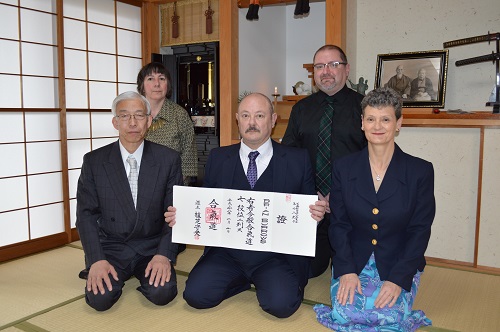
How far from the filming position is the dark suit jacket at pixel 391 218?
2205 millimetres

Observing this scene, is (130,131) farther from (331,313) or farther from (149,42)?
(149,42)

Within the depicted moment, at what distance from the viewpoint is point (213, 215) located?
8.24 feet

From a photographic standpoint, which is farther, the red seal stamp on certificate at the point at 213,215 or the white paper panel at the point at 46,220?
the white paper panel at the point at 46,220

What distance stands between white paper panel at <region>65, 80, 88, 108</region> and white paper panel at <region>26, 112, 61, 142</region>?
21 centimetres

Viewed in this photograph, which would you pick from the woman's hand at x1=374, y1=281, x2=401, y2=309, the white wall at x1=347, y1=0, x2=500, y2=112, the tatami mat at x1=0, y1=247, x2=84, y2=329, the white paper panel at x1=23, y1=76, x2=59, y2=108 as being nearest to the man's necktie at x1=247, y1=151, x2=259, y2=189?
the woman's hand at x1=374, y1=281, x2=401, y2=309

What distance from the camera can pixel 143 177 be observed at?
103 inches

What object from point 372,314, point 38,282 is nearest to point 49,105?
point 38,282

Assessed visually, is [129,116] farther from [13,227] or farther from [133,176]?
[13,227]

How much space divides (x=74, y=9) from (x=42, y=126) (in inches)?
43.9

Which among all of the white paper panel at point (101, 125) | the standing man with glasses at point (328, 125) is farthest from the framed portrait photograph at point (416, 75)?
the white paper panel at point (101, 125)

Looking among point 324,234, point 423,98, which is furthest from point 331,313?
point 423,98

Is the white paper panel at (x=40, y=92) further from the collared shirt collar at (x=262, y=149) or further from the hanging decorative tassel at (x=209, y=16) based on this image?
the collared shirt collar at (x=262, y=149)

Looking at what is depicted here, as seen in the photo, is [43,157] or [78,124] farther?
[78,124]

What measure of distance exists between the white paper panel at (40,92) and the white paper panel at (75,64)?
20 cm
